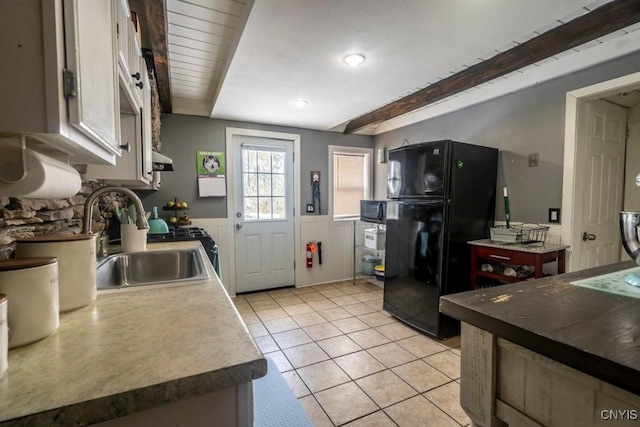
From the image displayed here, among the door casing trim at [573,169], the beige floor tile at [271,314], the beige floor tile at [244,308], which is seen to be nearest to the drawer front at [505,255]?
the door casing trim at [573,169]

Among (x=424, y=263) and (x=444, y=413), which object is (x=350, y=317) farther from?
(x=444, y=413)

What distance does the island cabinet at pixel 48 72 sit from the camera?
1.78ft

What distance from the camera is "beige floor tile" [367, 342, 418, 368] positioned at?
86.5 inches

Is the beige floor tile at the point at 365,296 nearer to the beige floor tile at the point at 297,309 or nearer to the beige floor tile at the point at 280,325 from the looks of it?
the beige floor tile at the point at 297,309

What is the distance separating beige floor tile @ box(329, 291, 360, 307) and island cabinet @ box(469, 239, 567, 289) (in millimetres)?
1432

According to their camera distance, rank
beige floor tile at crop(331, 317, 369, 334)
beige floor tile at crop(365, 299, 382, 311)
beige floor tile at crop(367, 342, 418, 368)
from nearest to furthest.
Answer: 1. beige floor tile at crop(367, 342, 418, 368)
2. beige floor tile at crop(331, 317, 369, 334)
3. beige floor tile at crop(365, 299, 382, 311)

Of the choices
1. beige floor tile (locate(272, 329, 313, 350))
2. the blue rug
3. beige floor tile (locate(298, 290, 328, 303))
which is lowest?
beige floor tile (locate(272, 329, 313, 350))

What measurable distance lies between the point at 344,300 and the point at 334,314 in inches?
17.9

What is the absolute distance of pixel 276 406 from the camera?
1.63m

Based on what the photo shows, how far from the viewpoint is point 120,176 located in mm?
1580

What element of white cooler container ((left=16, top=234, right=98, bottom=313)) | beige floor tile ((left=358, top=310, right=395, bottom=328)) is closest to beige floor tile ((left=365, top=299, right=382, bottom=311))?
beige floor tile ((left=358, top=310, right=395, bottom=328))

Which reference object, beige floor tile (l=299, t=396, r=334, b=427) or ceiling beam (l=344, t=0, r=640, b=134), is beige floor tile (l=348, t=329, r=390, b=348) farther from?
ceiling beam (l=344, t=0, r=640, b=134)

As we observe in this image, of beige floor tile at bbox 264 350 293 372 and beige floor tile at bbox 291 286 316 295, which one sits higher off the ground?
beige floor tile at bbox 291 286 316 295

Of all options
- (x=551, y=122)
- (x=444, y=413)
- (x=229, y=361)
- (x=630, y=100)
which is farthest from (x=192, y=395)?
(x=630, y=100)
